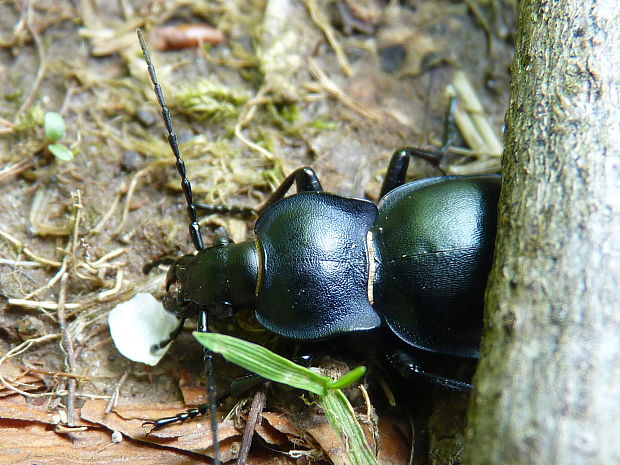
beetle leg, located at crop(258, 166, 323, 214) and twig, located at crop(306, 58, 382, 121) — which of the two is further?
twig, located at crop(306, 58, 382, 121)

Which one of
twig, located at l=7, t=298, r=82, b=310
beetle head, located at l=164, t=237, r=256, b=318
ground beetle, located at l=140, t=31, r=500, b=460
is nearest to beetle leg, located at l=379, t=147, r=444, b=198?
ground beetle, located at l=140, t=31, r=500, b=460

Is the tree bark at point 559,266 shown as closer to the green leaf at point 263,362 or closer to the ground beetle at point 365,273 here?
the ground beetle at point 365,273

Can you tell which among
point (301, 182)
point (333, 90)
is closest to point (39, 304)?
point (301, 182)

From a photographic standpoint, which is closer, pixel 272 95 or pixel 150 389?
pixel 150 389

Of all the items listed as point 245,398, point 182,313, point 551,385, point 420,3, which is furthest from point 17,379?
point 420,3

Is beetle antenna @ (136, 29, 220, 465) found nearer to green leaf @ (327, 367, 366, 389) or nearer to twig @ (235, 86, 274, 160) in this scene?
green leaf @ (327, 367, 366, 389)

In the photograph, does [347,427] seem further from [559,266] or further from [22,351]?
[22,351]

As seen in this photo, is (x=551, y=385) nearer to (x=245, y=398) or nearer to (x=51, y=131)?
(x=245, y=398)
